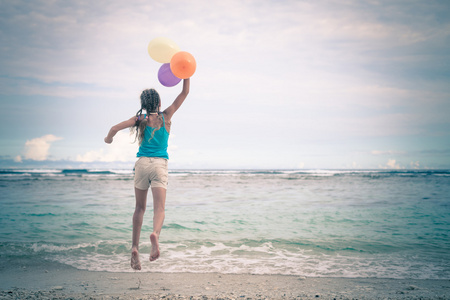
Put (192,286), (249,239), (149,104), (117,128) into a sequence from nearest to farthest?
(117,128), (149,104), (192,286), (249,239)

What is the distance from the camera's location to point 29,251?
6.58 meters


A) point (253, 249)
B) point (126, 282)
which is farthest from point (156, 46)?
point (253, 249)

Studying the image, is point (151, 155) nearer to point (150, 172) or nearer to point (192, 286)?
point (150, 172)

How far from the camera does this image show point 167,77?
4.44 metres

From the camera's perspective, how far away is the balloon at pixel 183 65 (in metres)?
4.08

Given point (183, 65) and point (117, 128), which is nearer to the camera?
point (117, 128)

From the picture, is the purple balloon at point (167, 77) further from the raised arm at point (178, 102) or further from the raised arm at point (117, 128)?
the raised arm at point (117, 128)

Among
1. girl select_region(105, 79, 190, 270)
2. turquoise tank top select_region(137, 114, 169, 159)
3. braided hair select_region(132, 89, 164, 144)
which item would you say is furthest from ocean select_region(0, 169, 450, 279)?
braided hair select_region(132, 89, 164, 144)

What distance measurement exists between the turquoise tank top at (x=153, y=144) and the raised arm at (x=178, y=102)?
0.61ft

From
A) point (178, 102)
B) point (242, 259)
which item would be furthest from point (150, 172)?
point (242, 259)

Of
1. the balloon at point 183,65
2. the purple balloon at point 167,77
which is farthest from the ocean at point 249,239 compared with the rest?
the balloon at point 183,65

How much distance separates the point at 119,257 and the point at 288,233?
4.26m

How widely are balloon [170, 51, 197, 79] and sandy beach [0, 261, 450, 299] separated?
9.26ft

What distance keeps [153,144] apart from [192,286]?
2.26 metres
